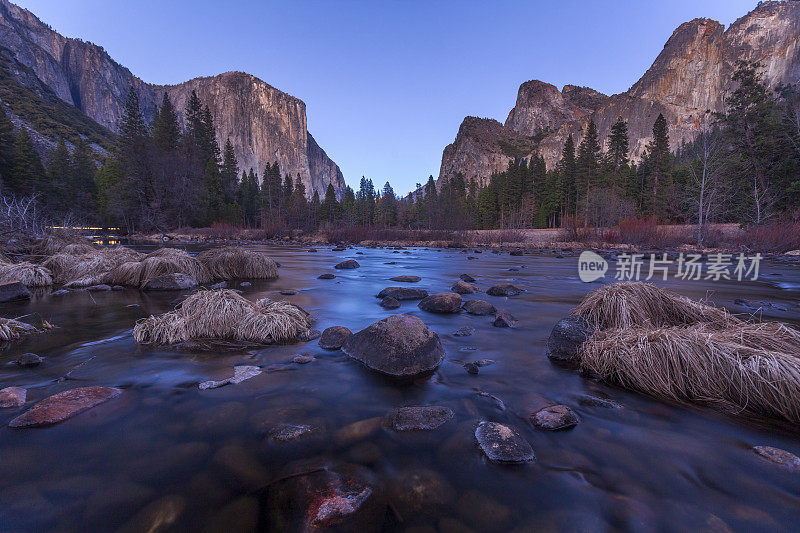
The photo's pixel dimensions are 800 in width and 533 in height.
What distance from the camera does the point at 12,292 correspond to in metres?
7.78

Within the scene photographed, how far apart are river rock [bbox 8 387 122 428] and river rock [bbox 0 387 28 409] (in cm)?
30

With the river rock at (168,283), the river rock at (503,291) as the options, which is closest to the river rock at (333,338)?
the river rock at (503,291)

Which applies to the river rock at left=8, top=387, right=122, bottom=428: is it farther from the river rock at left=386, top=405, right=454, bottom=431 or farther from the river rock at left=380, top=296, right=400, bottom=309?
the river rock at left=380, top=296, right=400, bottom=309

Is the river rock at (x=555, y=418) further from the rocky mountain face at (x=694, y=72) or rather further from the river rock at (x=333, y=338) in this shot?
the rocky mountain face at (x=694, y=72)

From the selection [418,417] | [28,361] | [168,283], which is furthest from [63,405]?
[168,283]

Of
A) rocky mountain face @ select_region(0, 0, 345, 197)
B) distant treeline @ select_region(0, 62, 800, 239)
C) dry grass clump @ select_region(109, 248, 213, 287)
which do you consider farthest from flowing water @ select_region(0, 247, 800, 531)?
rocky mountain face @ select_region(0, 0, 345, 197)

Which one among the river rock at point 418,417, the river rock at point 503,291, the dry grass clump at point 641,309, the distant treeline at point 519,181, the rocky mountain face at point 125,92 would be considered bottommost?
the river rock at point 418,417

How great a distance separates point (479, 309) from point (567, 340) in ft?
8.90

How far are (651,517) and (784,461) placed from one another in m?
1.42

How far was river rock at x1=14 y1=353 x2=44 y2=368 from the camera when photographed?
4.09 m

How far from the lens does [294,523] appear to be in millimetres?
1933

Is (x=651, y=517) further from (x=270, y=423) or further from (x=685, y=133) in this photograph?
(x=685, y=133)

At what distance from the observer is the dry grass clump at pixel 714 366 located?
118 inches

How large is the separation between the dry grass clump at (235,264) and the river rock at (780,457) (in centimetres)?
1312
